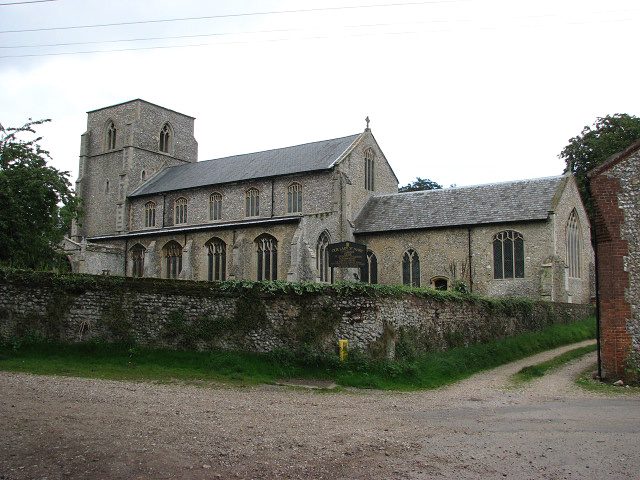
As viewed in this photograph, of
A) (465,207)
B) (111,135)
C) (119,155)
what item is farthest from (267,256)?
(111,135)

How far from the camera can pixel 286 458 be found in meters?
8.53

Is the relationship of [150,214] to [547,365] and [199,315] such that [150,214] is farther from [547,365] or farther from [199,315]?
[547,365]

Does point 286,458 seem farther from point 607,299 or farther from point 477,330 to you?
point 477,330

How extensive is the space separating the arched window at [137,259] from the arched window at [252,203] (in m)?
7.96

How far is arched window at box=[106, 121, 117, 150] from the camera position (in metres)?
51.4

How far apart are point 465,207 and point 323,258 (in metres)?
9.01

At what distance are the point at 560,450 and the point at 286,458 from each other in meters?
4.31

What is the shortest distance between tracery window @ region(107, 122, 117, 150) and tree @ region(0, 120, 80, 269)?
2332 centimetres

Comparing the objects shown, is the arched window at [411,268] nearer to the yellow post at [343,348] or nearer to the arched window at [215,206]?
the arched window at [215,206]

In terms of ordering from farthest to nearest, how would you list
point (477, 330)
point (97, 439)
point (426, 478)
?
point (477, 330)
point (97, 439)
point (426, 478)

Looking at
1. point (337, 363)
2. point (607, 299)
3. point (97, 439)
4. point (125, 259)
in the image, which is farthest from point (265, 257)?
point (97, 439)

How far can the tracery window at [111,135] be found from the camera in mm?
51375

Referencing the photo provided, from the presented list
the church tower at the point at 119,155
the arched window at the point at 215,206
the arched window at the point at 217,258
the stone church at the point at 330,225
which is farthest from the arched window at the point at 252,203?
the church tower at the point at 119,155

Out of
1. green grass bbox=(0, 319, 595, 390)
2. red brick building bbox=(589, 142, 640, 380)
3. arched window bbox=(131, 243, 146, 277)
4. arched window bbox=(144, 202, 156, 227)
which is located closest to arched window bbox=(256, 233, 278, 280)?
A: arched window bbox=(131, 243, 146, 277)
